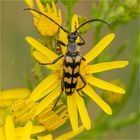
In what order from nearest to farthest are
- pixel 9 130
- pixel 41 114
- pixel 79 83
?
pixel 9 130 < pixel 41 114 < pixel 79 83

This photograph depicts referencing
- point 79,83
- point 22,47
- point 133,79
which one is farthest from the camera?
point 22,47

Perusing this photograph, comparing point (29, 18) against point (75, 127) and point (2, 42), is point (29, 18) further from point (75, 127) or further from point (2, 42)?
point (75, 127)

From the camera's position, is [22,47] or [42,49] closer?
[42,49]

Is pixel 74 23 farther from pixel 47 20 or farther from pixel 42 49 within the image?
pixel 42 49

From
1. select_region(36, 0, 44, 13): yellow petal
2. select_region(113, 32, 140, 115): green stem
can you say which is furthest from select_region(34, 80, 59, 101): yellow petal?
select_region(113, 32, 140, 115): green stem

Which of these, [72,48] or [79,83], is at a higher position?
[72,48]

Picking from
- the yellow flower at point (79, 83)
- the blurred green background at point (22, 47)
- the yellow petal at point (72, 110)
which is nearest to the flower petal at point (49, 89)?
the yellow flower at point (79, 83)

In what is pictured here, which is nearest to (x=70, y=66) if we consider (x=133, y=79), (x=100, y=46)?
(x=100, y=46)
